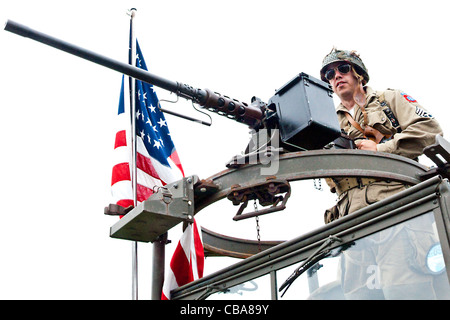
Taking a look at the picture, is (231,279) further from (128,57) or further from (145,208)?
(128,57)

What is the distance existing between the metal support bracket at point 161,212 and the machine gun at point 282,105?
0.68 metres

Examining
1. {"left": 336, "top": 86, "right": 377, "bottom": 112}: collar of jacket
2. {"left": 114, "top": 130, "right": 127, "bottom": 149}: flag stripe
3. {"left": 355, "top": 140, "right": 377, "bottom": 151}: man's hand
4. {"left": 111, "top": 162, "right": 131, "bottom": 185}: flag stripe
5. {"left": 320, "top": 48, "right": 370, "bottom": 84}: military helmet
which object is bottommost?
{"left": 355, "top": 140, "right": 377, "bottom": 151}: man's hand

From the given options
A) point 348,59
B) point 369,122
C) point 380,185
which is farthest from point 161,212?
point 348,59

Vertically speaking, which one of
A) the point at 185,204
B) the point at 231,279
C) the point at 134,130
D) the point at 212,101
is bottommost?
the point at 231,279

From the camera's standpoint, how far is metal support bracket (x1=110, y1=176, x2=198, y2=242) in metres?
4.26

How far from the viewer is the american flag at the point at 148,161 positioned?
527cm

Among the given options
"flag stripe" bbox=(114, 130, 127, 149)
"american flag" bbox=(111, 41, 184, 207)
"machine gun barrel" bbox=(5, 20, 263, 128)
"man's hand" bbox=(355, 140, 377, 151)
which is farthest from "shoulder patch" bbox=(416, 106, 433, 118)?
"flag stripe" bbox=(114, 130, 127, 149)

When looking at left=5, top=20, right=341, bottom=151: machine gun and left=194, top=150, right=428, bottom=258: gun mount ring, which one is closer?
left=194, top=150, right=428, bottom=258: gun mount ring

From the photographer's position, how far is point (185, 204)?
4371mm

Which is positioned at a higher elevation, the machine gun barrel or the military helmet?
the military helmet

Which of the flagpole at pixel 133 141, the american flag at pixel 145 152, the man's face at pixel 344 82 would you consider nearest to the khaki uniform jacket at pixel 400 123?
the man's face at pixel 344 82

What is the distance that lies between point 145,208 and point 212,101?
1.08 metres

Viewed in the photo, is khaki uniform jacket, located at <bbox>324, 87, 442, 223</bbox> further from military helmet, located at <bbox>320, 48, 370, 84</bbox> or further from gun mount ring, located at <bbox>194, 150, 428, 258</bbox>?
gun mount ring, located at <bbox>194, 150, 428, 258</bbox>
